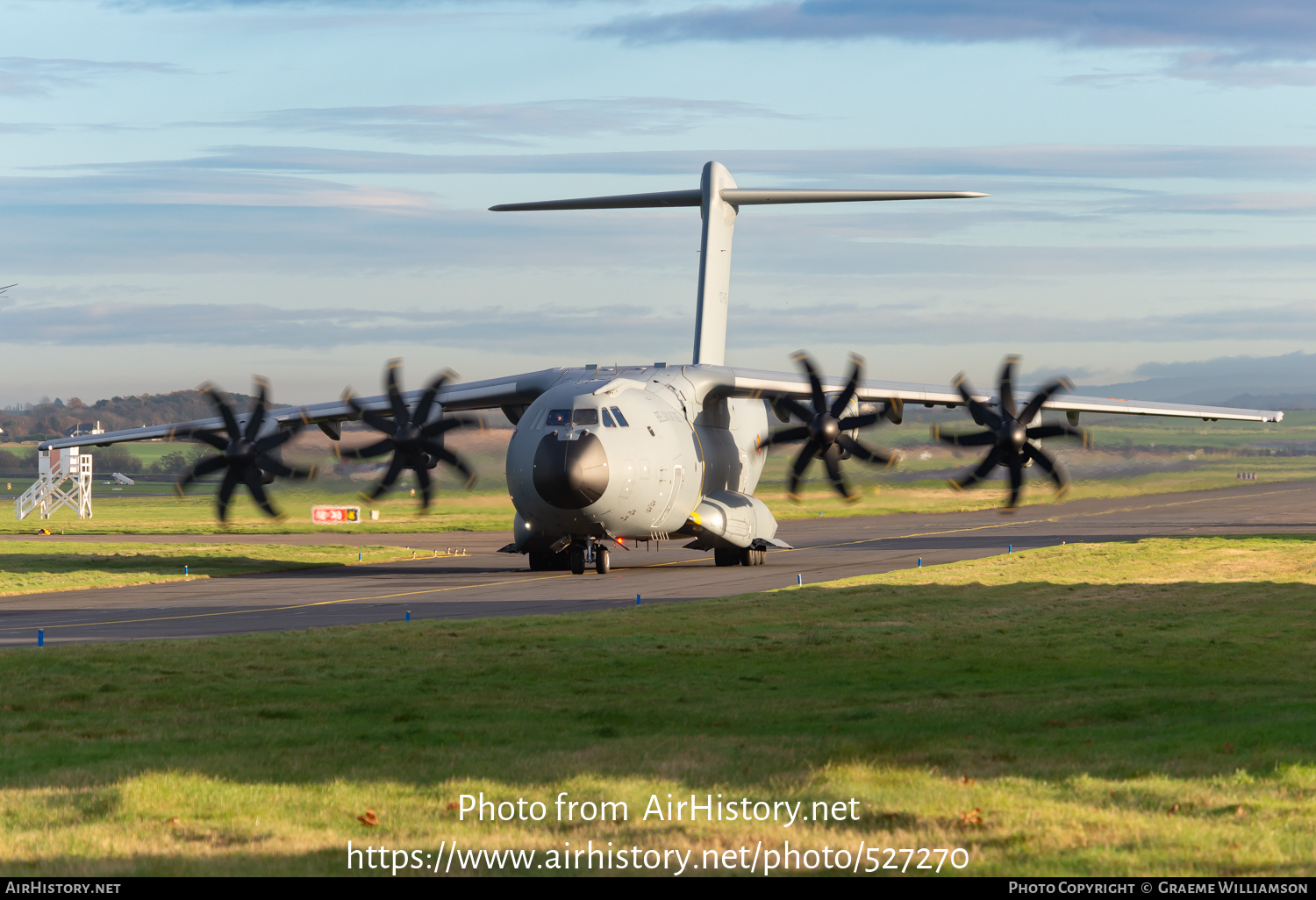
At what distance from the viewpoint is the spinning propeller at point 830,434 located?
1451 inches

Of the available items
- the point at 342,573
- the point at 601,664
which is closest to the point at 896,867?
the point at 601,664

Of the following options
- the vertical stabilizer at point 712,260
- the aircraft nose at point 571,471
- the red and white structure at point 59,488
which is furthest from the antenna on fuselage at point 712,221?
the red and white structure at point 59,488

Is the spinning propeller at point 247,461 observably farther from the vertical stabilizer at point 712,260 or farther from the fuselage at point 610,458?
the vertical stabilizer at point 712,260

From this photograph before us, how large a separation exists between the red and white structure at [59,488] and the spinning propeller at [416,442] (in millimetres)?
47310

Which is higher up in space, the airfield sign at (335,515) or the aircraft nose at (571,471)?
the aircraft nose at (571,471)

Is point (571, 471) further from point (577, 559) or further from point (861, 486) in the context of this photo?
point (861, 486)

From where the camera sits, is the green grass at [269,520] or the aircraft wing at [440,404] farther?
the green grass at [269,520]

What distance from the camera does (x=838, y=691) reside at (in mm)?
16062

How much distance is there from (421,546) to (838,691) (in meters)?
38.1

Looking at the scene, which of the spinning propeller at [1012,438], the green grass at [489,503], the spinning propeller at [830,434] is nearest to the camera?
the spinning propeller at [1012,438]

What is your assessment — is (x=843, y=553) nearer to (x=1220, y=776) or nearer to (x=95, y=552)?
(x=95, y=552)

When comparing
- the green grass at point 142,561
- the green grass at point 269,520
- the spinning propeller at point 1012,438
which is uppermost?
the spinning propeller at point 1012,438

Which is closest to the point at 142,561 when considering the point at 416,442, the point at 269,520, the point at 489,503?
the point at 416,442

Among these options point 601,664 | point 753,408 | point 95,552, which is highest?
point 753,408
